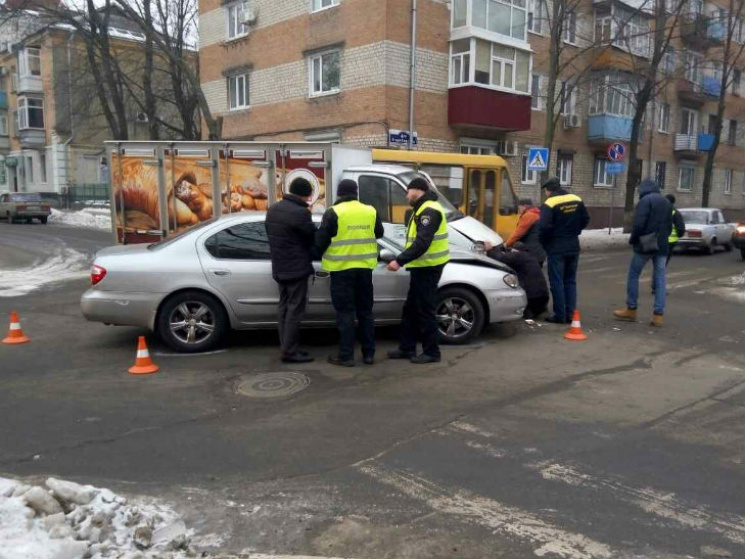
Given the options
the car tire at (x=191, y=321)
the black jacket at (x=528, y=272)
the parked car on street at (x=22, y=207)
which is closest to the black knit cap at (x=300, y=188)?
the car tire at (x=191, y=321)

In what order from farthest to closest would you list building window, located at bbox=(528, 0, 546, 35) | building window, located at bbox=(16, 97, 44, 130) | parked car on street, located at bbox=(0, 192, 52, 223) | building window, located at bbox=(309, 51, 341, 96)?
building window, located at bbox=(16, 97, 44, 130), parked car on street, located at bbox=(0, 192, 52, 223), building window, located at bbox=(528, 0, 546, 35), building window, located at bbox=(309, 51, 341, 96)

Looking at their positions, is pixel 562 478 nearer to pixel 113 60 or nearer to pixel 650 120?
pixel 113 60

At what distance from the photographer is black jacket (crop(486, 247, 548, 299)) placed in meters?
8.23

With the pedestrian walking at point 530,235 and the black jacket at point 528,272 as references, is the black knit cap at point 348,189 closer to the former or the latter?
the black jacket at point 528,272

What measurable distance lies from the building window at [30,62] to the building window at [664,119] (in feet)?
122

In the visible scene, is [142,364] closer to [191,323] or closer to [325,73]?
[191,323]

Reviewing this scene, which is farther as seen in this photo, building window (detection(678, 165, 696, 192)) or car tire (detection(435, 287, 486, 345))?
building window (detection(678, 165, 696, 192))

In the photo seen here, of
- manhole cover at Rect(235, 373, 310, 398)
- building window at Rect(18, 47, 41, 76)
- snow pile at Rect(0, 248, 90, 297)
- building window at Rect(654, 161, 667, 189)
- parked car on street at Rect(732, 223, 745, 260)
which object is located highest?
building window at Rect(18, 47, 41, 76)

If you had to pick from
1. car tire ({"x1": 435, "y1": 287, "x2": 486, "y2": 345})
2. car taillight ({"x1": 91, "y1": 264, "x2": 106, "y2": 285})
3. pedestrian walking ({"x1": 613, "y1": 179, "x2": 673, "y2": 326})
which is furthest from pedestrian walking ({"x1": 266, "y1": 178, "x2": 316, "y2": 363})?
pedestrian walking ({"x1": 613, "y1": 179, "x2": 673, "y2": 326})

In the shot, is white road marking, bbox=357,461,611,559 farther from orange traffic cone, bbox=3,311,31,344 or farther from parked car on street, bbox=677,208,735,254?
parked car on street, bbox=677,208,735,254

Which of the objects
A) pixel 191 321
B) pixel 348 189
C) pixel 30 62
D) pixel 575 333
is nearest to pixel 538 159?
pixel 575 333

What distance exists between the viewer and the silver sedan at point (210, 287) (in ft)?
21.7

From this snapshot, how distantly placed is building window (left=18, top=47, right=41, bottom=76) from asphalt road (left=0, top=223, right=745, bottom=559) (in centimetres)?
4063

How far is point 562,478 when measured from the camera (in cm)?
386
